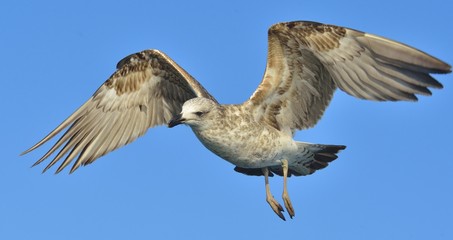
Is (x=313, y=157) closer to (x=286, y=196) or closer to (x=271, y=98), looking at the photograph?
(x=286, y=196)

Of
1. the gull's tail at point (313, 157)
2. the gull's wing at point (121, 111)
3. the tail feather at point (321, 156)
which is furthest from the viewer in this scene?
the gull's wing at point (121, 111)

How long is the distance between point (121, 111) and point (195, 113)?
297 cm

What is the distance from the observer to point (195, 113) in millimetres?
12398

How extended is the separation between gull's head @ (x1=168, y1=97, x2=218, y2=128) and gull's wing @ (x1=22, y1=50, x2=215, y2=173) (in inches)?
80.3

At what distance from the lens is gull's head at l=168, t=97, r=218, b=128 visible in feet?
40.5

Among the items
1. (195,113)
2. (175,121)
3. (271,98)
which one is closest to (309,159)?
(271,98)

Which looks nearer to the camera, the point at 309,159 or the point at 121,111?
the point at 309,159

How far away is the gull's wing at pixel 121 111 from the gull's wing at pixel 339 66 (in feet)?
6.65

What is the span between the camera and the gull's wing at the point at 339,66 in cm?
1223

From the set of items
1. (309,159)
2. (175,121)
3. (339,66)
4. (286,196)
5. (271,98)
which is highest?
(339,66)

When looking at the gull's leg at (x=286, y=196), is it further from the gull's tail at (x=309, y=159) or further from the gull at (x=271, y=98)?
the gull's tail at (x=309, y=159)

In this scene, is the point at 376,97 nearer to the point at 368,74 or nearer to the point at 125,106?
the point at 368,74

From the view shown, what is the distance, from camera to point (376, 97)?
12539 mm

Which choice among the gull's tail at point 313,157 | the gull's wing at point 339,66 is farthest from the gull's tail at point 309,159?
the gull's wing at point 339,66
